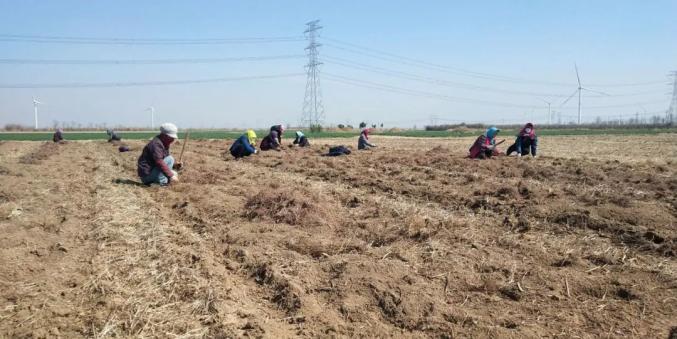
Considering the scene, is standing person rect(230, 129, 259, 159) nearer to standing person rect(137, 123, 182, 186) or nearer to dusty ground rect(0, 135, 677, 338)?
standing person rect(137, 123, 182, 186)

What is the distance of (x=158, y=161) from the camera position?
9.11m

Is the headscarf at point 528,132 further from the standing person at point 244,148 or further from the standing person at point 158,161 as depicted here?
the standing person at point 158,161

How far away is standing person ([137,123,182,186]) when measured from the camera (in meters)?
9.16

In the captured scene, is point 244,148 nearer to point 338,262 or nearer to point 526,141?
point 526,141

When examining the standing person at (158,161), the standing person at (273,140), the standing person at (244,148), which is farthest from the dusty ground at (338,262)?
the standing person at (273,140)

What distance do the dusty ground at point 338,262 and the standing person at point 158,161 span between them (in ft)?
1.67

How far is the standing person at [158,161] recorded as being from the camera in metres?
9.16

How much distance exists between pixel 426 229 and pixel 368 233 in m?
0.73

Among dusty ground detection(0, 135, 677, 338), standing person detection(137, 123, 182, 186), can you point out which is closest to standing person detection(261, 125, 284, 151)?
standing person detection(137, 123, 182, 186)

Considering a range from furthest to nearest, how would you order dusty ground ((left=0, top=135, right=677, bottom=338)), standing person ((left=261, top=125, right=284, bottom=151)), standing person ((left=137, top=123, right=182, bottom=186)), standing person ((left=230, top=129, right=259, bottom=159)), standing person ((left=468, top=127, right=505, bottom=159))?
standing person ((left=261, top=125, right=284, bottom=151)) → standing person ((left=230, top=129, right=259, bottom=159)) → standing person ((left=468, top=127, right=505, bottom=159)) → standing person ((left=137, top=123, right=182, bottom=186)) → dusty ground ((left=0, top=135, right=677, bottom=338))

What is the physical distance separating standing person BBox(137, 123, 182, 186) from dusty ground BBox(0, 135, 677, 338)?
509 mm

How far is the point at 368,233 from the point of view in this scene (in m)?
5.81

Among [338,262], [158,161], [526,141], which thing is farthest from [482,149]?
[338,262]

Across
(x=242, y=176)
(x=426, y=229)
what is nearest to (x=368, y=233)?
(x=426, y=229)
